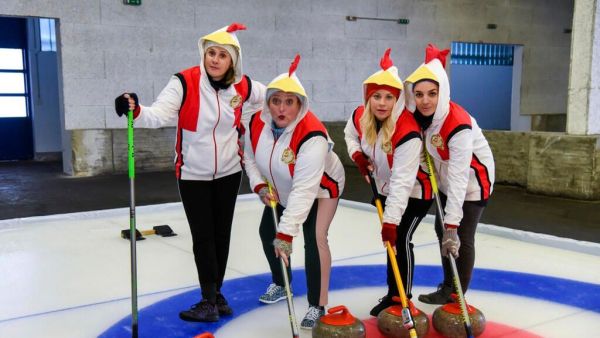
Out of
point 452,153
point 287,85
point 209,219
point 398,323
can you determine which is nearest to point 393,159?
point 452,153

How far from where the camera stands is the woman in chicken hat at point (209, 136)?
3.04 m

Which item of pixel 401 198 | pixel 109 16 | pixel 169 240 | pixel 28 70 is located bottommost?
pixel 169 240

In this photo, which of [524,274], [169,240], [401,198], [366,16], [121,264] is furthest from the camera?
[366,16]

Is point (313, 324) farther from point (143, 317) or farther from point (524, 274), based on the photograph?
point (524, 274)

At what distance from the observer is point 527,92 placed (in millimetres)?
13383

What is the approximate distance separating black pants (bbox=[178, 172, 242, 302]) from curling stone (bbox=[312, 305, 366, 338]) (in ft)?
2.33

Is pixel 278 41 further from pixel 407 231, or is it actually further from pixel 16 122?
pixel 407 231

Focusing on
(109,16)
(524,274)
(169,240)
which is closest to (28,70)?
(109,16)

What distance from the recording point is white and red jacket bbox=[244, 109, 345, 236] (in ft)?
9.34

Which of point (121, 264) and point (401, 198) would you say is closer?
point (401, 198)

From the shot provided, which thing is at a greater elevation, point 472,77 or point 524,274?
point 472,77

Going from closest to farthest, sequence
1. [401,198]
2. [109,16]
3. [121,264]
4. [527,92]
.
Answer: [401,198], [121,264], [109,16], [527,92]

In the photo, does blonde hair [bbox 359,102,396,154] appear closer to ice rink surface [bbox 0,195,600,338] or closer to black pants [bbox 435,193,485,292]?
black pants [bbox 435,193,485,292]

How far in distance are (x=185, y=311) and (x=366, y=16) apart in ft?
29.0
